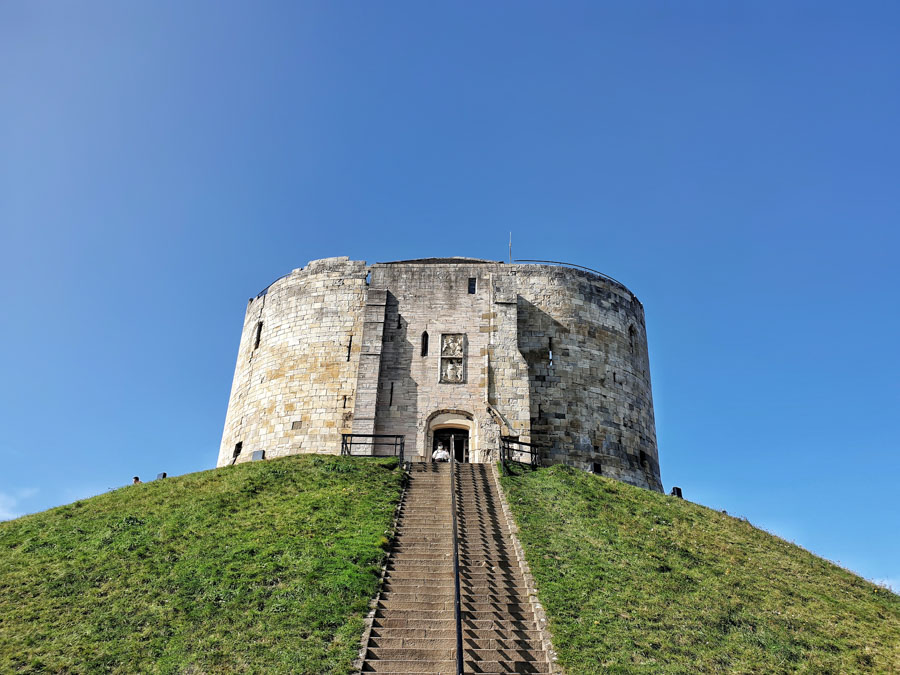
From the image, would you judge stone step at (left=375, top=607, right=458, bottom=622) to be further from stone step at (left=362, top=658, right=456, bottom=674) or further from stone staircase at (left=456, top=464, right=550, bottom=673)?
stone step at (left=362, top=658, right=456, bottom=674)

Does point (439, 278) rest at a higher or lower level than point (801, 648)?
higher

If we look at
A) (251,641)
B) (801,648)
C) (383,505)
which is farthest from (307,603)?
(801,648)

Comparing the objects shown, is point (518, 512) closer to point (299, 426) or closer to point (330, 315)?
Result: point (299, 426)

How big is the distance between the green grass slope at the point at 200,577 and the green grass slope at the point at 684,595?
3624 mm

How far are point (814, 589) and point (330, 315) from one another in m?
18.0

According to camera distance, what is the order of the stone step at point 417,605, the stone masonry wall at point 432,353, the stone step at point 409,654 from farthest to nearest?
1. the stone masonry wall at point 432,353
2. the stone step at point 417,605
3. the stone step at point 409,654

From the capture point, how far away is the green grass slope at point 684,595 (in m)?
11.0

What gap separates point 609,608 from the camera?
39.9 ft

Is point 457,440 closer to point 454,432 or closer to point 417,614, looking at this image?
point 454,432

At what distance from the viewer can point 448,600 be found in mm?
12031

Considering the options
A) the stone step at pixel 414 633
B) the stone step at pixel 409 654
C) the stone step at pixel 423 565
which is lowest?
the stone step at pixel 409 654

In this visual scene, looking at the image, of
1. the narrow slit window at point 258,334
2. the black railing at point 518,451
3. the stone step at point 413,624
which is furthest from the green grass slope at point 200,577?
the narrow slit window at point 258,334

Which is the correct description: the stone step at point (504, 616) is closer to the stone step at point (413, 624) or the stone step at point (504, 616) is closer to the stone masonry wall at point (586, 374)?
the stone step at point (413, 624)

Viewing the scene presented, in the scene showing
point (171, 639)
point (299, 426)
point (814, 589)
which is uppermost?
point (299, 426)
